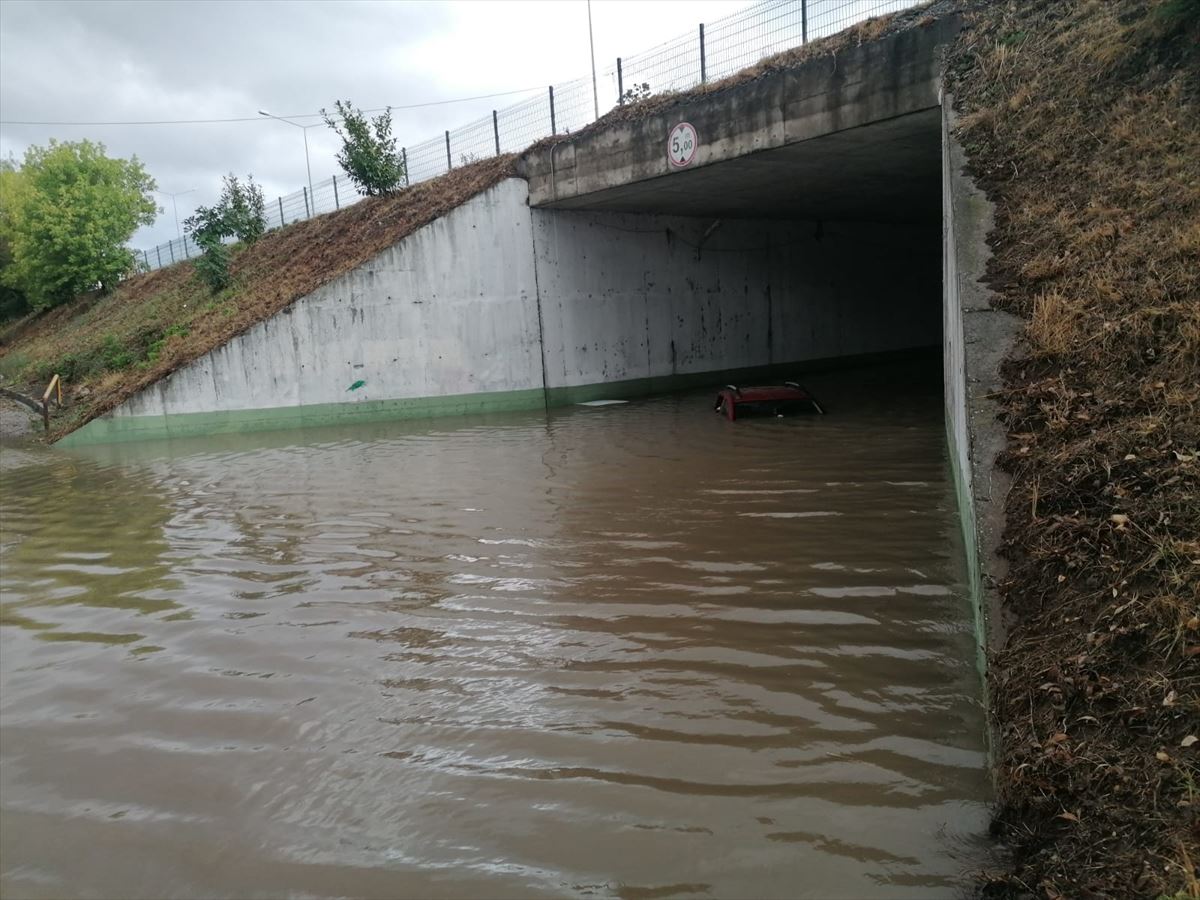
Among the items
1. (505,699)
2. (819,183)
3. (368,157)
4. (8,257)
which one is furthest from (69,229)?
(505,699)

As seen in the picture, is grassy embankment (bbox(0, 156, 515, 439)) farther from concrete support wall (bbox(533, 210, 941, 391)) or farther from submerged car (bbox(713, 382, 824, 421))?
submerged car (bbox(713, 382, 824, 421))

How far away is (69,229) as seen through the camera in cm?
3416

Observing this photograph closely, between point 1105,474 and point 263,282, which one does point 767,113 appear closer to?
A: point 1105,474

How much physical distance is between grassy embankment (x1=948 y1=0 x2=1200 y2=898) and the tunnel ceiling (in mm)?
4241

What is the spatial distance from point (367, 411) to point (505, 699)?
14.3 m

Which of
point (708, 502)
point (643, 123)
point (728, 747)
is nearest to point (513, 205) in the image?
point (643, 123)

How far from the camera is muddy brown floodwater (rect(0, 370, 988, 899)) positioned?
294cm

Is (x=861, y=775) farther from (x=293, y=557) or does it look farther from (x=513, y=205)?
(x=513, y=205)

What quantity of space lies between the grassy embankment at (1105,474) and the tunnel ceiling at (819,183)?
4241 mm

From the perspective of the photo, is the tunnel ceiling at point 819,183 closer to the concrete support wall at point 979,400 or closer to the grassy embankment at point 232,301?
the grassy embankment at point 232,301

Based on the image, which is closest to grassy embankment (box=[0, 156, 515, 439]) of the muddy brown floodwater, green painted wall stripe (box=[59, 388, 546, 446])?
green painted wall stripe (box=[59, 388, 546, 446])

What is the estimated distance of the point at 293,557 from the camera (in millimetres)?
7023

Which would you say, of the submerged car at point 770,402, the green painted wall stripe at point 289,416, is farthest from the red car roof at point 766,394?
the green painted wall stripe at point 289,416

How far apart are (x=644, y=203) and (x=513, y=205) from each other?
3092 millimetres
